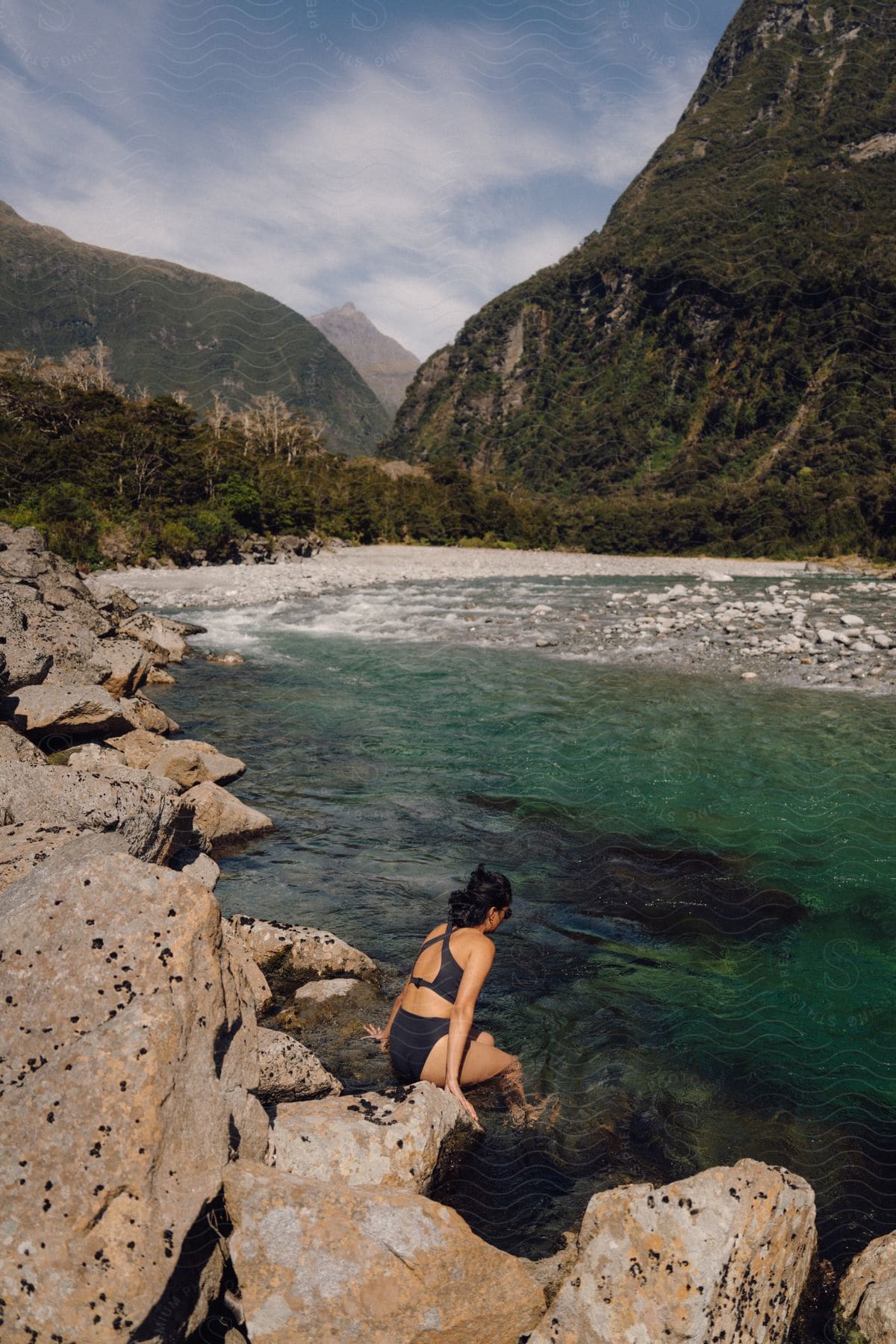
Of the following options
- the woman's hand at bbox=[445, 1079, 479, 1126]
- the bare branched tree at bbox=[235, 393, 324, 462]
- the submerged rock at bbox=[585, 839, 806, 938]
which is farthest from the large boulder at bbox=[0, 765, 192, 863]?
the bare branched tree at bbox=[235, 393, 324, 462]

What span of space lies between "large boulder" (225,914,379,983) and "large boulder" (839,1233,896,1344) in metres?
2.93

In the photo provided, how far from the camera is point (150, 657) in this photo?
13781 millimetres

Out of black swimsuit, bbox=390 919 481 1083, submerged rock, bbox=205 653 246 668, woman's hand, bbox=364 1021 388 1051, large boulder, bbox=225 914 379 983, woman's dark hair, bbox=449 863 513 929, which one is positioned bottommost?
submerged rock, bbox=205 653 246 668

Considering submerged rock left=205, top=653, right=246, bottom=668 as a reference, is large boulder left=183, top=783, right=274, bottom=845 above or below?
above

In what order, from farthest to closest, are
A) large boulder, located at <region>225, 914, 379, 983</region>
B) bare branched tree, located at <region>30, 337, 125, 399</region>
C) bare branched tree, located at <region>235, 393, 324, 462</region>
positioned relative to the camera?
1. bare branched tree, located at <region>235, 393, 324, 462</region>
2. bare branched tree, located at <region>30, 337, 125, 399</region>
3. large boulder, located at <region>225, 914, 379, 983</region>

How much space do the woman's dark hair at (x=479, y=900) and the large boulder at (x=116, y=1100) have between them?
1.55 m

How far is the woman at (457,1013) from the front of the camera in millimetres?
3643

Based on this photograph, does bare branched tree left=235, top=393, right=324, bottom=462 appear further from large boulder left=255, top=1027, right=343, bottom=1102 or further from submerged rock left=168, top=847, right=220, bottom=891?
large boulder left=255, top=1027, right=343, bottom=1102

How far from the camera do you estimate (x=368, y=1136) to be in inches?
110

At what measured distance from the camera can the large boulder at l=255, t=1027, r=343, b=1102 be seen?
327 cm

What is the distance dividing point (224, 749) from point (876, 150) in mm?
172310

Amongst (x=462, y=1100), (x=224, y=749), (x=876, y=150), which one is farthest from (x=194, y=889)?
(x=876, y=150)

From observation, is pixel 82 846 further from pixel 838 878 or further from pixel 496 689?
pixel 496 689

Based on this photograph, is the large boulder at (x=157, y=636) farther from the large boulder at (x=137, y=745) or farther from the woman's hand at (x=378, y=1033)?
the woman's hand at (x=378, y=1033)
